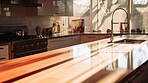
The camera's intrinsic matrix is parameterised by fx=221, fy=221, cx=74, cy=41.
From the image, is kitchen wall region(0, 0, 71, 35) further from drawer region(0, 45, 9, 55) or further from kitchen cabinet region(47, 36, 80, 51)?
drawer region(0, 45, 9, 55)

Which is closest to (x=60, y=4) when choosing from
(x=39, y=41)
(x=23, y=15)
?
(x=23, y=15)

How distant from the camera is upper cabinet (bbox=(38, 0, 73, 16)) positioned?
5.30 meters

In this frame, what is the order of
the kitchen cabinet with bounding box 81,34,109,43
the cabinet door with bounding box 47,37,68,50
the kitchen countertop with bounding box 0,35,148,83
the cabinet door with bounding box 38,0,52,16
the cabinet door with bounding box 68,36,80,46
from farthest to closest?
the kitchen cabinet with bounding box 81,34,109,43 → the cabinet door with bounding box 68,36,80,46 → the cabinet door with bounding box 38,0,52,16 → the cabinet door with bounding box 47,37,68,50 → the kitchen countertop with bounding box 0,35,148,83

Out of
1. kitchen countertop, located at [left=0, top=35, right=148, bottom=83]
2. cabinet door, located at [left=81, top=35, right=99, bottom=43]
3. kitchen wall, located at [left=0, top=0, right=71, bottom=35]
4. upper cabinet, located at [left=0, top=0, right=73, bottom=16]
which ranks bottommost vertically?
kitchen countertop, located at [left=0, top=35, right=148, bottom=83]

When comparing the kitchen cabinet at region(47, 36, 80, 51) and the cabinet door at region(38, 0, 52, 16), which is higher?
the cabinet door at region(38, 0, 52, 16)

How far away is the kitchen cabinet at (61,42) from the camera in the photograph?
16.3ft

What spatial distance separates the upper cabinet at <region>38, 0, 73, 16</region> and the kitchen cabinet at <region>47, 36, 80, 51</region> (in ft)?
Result: 2.35

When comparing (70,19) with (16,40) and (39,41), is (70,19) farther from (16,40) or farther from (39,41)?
(16,40)

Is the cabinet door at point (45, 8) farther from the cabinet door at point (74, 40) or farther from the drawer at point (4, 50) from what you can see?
the drawer at point (4, 50)

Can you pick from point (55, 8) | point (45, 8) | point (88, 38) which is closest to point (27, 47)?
point (45, 8)

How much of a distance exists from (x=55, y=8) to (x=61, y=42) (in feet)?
3.15

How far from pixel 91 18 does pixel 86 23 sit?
225mm

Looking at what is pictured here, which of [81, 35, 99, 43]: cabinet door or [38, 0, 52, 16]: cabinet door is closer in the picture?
[38, 0, 52, 16]: cabinet door

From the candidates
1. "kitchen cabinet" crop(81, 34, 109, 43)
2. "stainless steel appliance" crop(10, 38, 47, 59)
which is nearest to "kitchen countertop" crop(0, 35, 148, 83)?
"stainless steel appliance" crop(10, 38, 47, 59)
